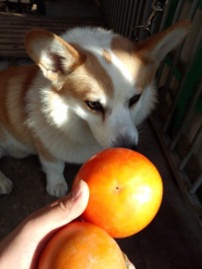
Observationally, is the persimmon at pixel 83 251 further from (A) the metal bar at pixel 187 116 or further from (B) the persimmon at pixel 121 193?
(A) the metal bar at pixel 187 116

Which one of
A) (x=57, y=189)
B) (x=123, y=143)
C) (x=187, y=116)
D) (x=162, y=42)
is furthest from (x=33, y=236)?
(x=187, y=116)

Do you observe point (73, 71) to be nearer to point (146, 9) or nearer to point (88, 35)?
point (88, 35)

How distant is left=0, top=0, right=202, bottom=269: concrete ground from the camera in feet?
5.72

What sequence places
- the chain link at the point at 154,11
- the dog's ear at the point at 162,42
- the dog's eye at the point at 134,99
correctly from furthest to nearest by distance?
the chain link at the point at 154,11
the dog's eye at the point at 134,99
the dog's ear at the point at 162,42

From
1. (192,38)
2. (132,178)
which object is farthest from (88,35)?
(132,178)

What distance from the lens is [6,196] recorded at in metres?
1.97

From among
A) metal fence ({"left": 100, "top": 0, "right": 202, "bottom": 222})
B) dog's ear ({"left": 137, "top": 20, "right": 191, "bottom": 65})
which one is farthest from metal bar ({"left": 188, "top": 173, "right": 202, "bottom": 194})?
dog's ear ({"left": 137, "top": 20, "right": 191, "bottom": 65})

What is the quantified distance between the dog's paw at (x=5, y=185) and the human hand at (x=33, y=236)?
1.02 metres

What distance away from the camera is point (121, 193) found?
85 cm

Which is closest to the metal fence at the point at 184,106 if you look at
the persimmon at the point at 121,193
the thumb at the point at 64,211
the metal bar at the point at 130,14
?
the metal bar at the point at 130,14

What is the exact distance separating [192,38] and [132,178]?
60.6 inches

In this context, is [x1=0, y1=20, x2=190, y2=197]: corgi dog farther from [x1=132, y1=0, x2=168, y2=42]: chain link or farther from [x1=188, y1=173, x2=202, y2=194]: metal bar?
[x1=188, y1=173, x2=202, y2=194]: metal bar

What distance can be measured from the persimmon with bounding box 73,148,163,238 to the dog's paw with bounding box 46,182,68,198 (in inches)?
42.1

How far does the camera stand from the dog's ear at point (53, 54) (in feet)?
4.03
